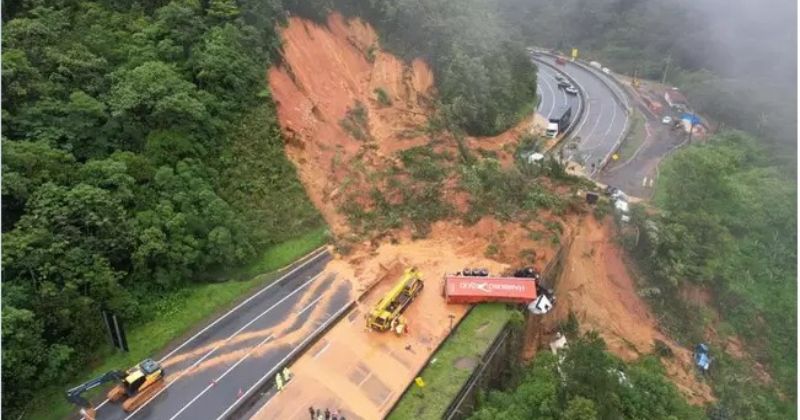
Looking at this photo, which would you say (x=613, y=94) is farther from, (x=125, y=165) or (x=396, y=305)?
(x=125, y=165)

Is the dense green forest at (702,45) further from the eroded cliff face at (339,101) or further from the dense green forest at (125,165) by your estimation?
the dense green forest at (125,165)

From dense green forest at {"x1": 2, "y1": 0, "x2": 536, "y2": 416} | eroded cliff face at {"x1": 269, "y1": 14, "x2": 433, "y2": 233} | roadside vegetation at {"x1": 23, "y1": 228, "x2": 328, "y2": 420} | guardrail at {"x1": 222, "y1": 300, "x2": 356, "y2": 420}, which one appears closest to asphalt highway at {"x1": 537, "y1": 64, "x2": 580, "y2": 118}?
eroded cliff face at {"x1": 269, "y1": 14, "x2": 433, "y2": 233}

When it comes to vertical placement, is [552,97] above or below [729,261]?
above

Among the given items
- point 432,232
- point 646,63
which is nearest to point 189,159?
point 432,232

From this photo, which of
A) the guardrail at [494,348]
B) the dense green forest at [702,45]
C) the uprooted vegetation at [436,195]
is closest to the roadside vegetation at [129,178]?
the uprooted vegetation at [436,195]

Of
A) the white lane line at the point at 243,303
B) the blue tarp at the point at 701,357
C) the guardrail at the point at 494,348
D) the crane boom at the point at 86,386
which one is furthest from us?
the blue tarp at the point at 701,357

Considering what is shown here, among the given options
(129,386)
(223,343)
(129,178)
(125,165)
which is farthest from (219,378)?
(125,165)
